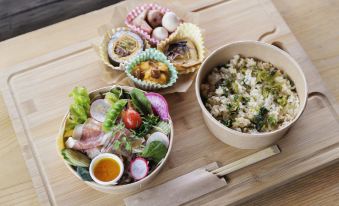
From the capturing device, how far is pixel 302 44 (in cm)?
196

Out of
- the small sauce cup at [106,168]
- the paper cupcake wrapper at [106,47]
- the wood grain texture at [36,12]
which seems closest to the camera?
the small sauce cup at [106,168]

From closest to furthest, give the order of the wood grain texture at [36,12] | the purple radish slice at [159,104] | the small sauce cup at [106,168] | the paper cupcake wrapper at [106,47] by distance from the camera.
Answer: the small sauce cup at [106,168]
the purple radish slice at [159,104]
the paper cupcake wrapper at [106,47]
the wood grain texture at [36,12]

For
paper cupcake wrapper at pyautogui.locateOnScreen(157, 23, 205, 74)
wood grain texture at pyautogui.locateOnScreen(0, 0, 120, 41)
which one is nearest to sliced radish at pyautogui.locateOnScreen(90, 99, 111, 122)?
paper cupcake wrapper at pyautogui.locateOnScreen(157, 23, 205, 74)

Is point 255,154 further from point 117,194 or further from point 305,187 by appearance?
point 117,194

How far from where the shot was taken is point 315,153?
1686mm

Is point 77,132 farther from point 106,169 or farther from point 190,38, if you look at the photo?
point 190,38

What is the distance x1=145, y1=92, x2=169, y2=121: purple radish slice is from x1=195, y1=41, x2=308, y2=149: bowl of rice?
→ 121 millimetres

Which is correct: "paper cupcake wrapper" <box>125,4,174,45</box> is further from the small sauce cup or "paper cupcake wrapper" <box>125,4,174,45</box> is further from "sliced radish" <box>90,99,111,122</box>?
the small sauce cup

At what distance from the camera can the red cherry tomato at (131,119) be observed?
1.62m

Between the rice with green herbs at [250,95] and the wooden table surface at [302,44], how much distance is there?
0.84 ft

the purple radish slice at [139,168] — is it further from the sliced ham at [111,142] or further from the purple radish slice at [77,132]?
the purple radish slice at [77,132]

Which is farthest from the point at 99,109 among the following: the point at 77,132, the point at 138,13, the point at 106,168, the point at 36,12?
the point at 36,12

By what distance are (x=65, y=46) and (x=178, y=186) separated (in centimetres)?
71

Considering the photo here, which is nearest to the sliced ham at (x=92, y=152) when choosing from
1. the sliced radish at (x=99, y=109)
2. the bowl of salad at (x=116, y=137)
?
the bowl of salad at (x=116, y=137)
